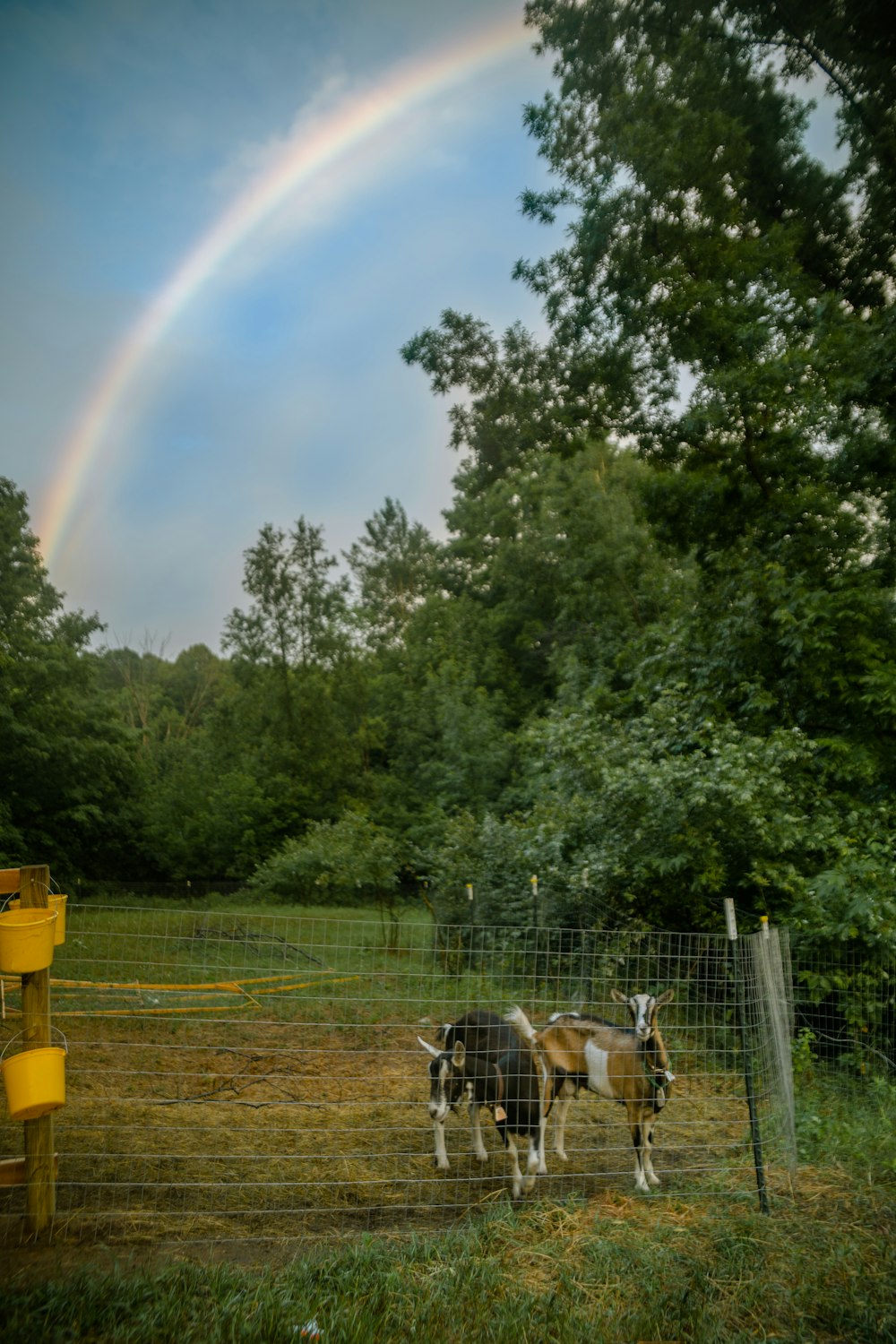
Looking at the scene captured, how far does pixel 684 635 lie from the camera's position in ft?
41.8

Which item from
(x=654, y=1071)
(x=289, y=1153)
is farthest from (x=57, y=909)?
(x=654, y=1071)

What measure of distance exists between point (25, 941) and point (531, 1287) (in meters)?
2.41

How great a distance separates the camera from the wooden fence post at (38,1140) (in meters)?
3.89

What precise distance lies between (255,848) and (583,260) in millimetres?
19829

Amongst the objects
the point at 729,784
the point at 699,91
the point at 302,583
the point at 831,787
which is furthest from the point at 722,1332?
the point at 302,583

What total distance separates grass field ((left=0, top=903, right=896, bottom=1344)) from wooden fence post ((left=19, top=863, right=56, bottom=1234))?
143 mm

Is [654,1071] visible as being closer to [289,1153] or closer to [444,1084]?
[444,1084]

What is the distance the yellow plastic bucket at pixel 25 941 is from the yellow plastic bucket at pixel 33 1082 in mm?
340

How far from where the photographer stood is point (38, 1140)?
393 cm

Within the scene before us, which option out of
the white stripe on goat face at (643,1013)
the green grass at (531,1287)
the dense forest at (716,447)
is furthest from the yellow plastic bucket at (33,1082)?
the dense forest at (716,447)

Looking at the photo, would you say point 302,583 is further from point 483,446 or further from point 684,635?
point 684,635

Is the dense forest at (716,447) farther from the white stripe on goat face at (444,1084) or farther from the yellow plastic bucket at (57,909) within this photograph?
the yellow plastic bucket at (57,909)

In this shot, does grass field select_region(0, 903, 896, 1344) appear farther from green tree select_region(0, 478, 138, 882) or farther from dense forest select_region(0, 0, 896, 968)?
green tree select_region(0, 478, 138, 882)

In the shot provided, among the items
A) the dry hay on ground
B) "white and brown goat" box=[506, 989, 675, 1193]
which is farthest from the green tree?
"white and brown goat" box=[506, 989, 675, 1193]
